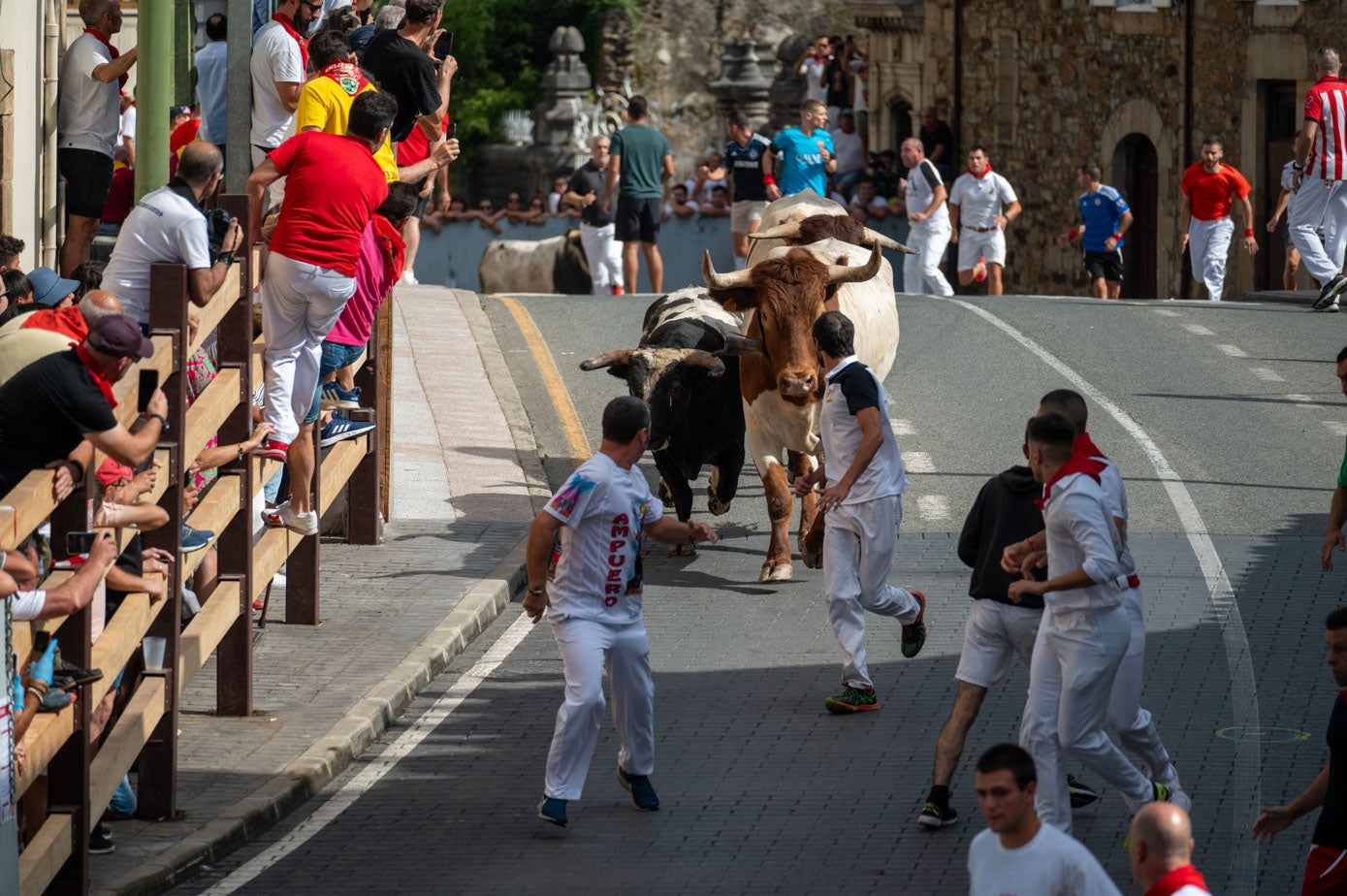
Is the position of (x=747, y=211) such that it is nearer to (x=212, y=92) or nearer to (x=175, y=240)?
(x=212, y=92)

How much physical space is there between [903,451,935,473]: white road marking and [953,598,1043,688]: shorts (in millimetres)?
7336

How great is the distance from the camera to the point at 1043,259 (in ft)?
121

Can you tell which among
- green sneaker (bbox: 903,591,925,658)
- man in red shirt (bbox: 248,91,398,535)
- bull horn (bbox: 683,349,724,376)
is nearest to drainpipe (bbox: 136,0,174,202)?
man in red shirt (bbox: 248,91,398,535)

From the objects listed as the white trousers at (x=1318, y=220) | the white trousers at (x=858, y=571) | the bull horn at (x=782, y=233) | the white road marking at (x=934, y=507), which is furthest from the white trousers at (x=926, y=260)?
the white trousers at (x=858, y=571)

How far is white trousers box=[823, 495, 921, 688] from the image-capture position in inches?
442

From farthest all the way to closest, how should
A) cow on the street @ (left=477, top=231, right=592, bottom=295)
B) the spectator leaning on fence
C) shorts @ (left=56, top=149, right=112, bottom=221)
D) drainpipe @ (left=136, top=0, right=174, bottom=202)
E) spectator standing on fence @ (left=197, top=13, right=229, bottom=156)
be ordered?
cow on the street @ (left=477, top=231, right=592, bottom=295) → shorts @ (left=56, top=149, right=112, bottom=221) → spectator standing on fence @ (left=197, top=13, right=229, bottom=156) → drainpipe @ (left=136, top=0, right=174, bottom=202) → the spectator leaning on fence

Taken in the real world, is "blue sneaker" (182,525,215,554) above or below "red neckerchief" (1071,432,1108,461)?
below

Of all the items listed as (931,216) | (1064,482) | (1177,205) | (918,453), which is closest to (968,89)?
(1177,205)

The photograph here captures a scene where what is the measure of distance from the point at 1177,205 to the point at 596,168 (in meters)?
10.5

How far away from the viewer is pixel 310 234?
37.9ft

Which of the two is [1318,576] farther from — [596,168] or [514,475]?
[596,168]

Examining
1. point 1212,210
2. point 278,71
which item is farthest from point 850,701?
point 1212,210

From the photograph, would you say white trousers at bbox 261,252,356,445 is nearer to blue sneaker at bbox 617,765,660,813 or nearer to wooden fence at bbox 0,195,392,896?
wooden fence at bbox 0,195,392,896

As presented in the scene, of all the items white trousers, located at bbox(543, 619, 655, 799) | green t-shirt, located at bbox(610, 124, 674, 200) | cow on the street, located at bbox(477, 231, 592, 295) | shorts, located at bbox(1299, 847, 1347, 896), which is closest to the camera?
shorts, located at bbox(1299, 847, 1347, 896)
